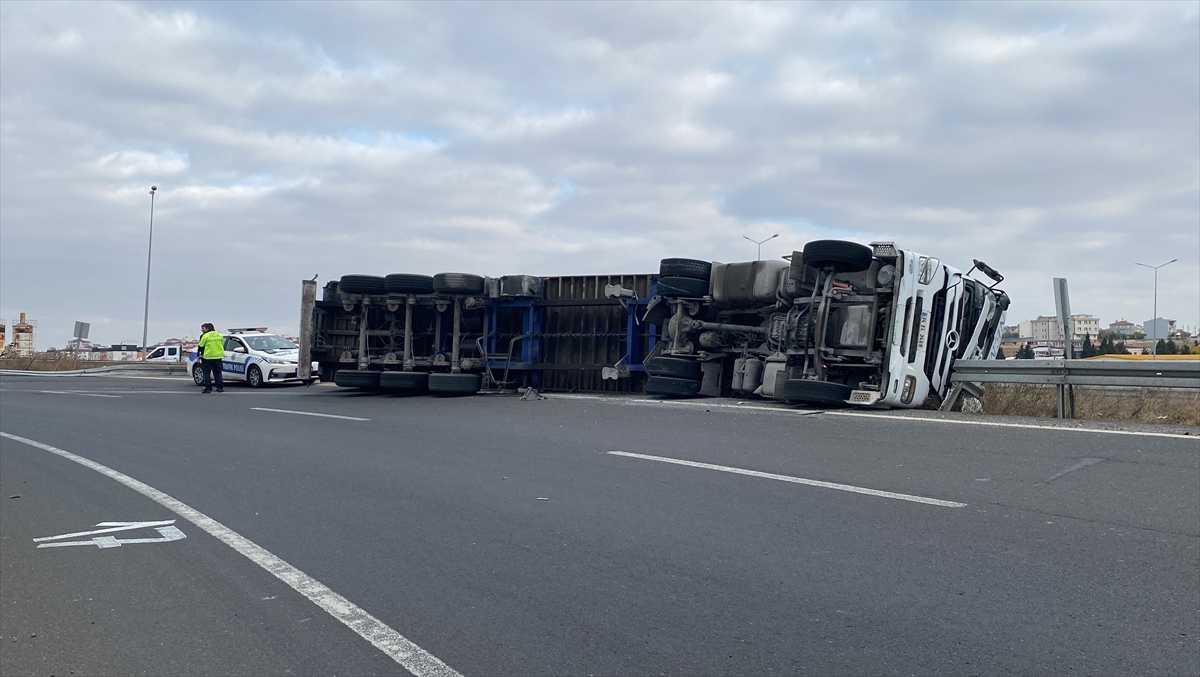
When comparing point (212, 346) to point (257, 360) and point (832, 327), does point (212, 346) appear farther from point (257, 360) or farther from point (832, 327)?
point (832, 327)

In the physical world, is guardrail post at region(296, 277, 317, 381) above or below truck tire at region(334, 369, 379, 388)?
above

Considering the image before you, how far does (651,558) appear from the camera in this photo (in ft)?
16.8

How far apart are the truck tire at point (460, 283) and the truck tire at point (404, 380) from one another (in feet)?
5.23

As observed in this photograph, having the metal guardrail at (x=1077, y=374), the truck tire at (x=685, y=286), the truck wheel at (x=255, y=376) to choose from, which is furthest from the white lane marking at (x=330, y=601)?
the truck wheel at (x=255, y=376)

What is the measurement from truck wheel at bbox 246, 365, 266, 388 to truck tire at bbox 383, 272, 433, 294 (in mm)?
6803

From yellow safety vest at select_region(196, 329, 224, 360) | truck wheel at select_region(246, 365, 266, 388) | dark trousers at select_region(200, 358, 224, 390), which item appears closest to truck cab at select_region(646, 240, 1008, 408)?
dark trousers at select_region(200, 358, 224, 390)

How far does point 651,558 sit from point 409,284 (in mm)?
12234

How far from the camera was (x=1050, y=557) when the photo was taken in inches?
188

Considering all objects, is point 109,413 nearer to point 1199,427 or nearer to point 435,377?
point 435,377

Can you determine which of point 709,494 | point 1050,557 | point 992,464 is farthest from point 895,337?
point 1050,557

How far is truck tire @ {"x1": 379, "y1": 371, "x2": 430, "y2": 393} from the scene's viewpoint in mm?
16125

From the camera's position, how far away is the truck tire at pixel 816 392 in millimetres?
11211

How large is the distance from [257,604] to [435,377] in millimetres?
11234

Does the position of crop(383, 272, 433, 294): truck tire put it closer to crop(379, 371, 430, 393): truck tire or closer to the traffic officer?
crop(379, 371, 430, 393): truck tire
